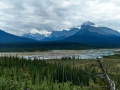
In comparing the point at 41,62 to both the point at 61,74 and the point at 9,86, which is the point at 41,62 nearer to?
the point at 61,74

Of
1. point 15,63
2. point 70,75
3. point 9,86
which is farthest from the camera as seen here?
point 15,63

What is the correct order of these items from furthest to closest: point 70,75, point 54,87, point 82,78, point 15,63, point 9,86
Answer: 1. point 15,63
2. point 70,75
3. point 82,78
4. point 54,87
5. point 9,86

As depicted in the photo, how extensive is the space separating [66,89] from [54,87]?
6090mm

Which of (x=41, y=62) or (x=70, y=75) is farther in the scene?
(x=41, y=62)

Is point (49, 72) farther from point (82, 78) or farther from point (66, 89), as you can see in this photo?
point (66, 89)

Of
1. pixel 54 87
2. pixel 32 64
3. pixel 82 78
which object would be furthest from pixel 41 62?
pixel 54 87

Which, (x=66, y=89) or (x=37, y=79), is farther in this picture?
(x=37, y=79)

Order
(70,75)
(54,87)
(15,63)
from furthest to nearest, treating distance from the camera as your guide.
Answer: (15,63)
(70,75)
(54,87)

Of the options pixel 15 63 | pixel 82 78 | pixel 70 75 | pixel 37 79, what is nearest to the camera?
pixel 37 79

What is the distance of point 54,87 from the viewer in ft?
254

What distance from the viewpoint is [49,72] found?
11056cm

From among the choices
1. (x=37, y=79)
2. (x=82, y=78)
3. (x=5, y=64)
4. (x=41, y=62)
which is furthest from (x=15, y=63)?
(x=82, y=78)

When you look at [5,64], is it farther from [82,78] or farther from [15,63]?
[82,78]

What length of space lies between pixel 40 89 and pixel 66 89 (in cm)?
955
